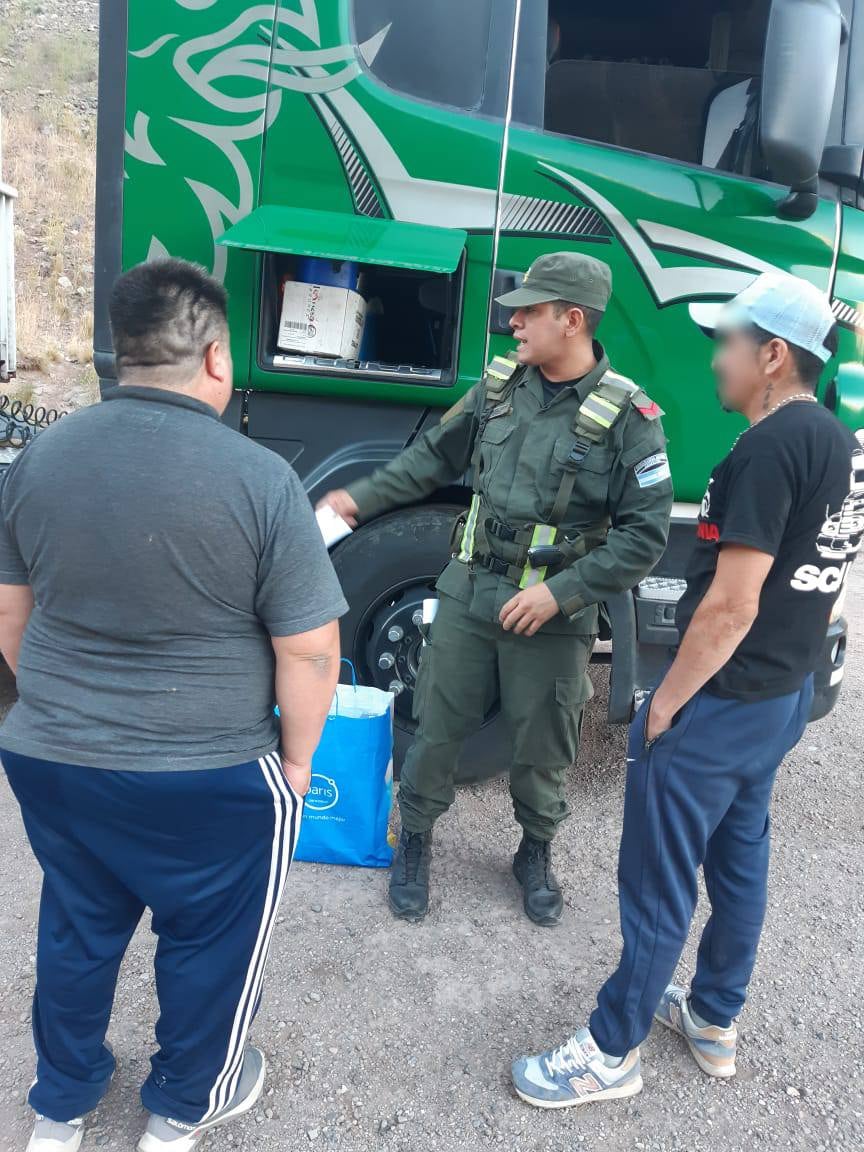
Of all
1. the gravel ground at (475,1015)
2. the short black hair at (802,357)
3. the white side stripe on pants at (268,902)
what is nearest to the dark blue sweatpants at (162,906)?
the white side stripe on pants at (268,902)

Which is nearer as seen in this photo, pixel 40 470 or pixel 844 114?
pixel 40 470

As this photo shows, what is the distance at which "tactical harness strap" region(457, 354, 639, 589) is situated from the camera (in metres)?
2.34

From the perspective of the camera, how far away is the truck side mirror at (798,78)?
7.98 feet

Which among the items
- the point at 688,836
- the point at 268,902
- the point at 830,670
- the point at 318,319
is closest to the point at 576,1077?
the point at 688,836

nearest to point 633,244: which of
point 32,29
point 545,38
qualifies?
point 545,38

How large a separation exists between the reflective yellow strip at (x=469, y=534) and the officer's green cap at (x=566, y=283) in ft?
1.89

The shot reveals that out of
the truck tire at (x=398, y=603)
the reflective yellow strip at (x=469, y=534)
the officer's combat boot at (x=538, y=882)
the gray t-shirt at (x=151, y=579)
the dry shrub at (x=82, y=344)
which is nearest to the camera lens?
the gray t-shirt at (x=151, y=579)

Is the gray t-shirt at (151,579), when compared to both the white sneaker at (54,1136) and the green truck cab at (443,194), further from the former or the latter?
the green truck cab at (443,194)

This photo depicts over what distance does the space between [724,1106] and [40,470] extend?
6.64 ft

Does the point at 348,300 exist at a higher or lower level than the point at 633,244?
lower

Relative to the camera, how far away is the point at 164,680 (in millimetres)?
1484

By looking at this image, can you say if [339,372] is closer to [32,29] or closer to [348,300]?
[348,300]

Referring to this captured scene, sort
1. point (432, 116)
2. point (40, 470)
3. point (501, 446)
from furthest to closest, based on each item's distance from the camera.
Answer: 1. point (432, 116)
2. point (501, 446)
3. point (40, 470)

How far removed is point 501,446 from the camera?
8.12 ft
